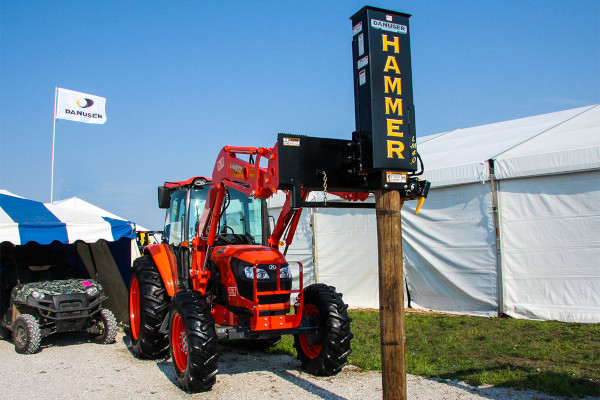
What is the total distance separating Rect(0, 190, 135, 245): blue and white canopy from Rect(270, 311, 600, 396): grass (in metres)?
3.65

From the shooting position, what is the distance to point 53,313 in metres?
8.23

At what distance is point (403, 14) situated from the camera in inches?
165

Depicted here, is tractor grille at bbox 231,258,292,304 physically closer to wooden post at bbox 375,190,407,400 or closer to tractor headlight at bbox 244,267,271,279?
tractor headlight at bbox 244,267,271,279

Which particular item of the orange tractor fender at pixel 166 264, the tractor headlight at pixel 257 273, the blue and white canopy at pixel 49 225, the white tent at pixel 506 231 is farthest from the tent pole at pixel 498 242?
the blue and white canopy at pixel 49 225

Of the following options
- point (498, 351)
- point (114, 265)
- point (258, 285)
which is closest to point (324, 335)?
point (258, 285)

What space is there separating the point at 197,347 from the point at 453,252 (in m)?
6.19

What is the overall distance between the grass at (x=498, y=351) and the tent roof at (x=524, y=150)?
100 inches

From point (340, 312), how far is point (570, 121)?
24.9 ft

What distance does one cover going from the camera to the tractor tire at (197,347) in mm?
5430

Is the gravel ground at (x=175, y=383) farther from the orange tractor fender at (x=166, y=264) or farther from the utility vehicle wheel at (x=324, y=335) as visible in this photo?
the orange tractor fender at (x=166, y=264)

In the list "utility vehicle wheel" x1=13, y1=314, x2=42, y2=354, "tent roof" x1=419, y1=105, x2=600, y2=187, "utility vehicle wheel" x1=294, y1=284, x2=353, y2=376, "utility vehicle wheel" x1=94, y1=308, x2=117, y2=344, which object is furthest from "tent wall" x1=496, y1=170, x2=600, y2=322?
"utility vehicle wheel" x1=13, y1=314, x2=42, y2=354

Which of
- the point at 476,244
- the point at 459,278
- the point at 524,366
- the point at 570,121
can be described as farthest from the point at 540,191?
the point at 524,366

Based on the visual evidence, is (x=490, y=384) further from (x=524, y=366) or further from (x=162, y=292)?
(x=162, y=292)

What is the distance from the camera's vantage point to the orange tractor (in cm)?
439
